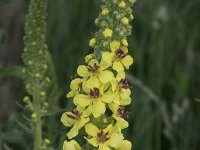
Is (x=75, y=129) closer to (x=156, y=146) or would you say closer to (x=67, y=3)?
(x=156, y=146)

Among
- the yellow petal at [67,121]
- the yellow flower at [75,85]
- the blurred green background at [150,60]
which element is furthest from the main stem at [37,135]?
the blurred green background at [150,60]

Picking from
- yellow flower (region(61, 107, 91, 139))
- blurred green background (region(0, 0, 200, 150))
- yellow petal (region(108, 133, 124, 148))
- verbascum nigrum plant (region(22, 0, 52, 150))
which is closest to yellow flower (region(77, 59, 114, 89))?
yellow flower (region(61, 107, 91, 139))

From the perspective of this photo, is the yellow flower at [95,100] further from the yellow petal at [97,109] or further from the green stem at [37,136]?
the green stem at [37,136]

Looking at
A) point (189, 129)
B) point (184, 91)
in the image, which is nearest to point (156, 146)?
point (189, 129)

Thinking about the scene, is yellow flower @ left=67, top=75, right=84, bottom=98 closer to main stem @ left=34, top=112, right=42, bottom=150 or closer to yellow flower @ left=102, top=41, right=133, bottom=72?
yellow flower @ left=102, top=41, right=133, bottom=72

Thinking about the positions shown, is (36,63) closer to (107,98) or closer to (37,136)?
(37,136)

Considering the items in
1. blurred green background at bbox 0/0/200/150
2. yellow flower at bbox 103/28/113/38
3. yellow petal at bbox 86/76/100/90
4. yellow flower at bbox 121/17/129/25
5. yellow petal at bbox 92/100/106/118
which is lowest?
blurred green background at bbox 0/0/200/150
